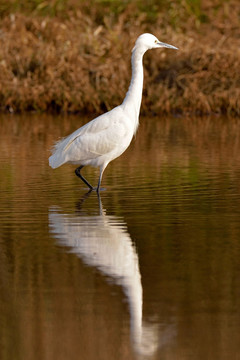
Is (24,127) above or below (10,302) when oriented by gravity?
below

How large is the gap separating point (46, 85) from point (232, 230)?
46.6 ft

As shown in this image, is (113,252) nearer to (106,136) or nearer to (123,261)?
(123,261)

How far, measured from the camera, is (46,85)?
2262 centimetres

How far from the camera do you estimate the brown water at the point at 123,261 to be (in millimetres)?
5633

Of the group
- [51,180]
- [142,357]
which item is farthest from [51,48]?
[142,357]

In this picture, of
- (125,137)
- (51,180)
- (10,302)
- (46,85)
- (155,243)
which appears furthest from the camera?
(46,85)

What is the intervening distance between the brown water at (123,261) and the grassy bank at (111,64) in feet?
26.0

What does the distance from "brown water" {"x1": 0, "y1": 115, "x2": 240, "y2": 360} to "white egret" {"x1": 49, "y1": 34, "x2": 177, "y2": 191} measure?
37 cm

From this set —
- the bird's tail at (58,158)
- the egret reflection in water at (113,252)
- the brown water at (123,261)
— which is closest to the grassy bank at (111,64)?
the brown water at (123,261)

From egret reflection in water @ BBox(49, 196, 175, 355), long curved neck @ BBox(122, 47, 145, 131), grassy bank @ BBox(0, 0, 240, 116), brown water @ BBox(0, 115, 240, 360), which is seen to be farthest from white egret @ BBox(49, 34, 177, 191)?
grassy bank @ BBox(0, 0, 240, 116)

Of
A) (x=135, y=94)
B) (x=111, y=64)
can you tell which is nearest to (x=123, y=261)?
(x=135, y=94)

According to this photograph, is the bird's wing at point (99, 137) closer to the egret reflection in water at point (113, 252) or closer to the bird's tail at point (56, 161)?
the bird's tail at point (56, 161)

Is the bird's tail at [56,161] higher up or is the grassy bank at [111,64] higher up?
the bird's tail at [56,161]

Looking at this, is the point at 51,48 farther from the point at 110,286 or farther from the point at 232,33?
the point at 110,286
